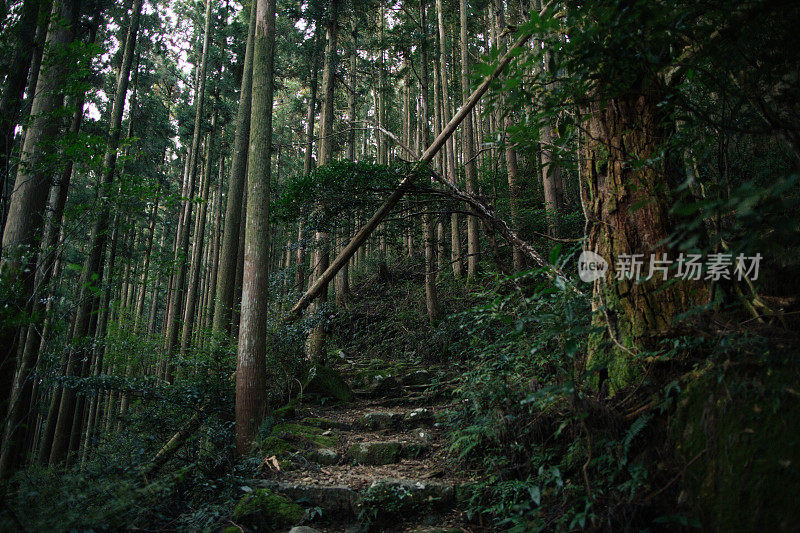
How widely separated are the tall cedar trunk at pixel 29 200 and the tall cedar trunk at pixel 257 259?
2.18 metres

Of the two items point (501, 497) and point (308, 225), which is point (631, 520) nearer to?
point (501, 497)

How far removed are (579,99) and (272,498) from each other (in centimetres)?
398

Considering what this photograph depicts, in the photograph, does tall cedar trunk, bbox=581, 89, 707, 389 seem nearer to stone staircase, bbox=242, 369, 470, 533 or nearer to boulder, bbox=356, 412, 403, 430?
stone staircase, bbox=242, 369, 470, 533

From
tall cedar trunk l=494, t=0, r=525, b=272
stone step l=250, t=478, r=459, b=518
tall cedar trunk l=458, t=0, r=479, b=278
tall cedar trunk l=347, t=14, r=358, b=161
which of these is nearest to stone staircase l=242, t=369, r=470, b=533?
stone step l=250, t=478, r=459, b=518

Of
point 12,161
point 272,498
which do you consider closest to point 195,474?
point 272,498

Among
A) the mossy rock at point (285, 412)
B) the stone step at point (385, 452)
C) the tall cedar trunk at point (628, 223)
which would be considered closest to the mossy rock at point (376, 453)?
the stone step at point (385, 452)

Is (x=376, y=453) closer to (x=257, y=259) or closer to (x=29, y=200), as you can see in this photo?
(x=257, y=259)

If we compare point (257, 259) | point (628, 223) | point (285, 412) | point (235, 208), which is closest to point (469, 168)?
point (235, 208)

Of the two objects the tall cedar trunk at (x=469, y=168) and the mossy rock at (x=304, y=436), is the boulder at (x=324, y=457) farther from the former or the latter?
the tall cedar trunk at (x=469, y=168)

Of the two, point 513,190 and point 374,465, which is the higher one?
point 513,190

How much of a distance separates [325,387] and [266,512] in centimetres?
379

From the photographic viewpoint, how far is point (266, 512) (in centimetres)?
326

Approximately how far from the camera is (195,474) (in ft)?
13.6

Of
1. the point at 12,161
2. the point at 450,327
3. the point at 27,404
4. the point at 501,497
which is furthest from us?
the point at 450,327
